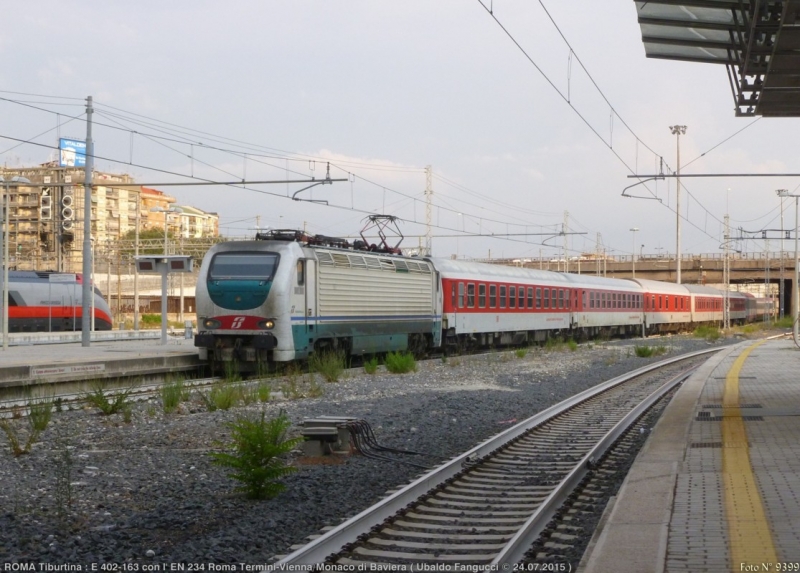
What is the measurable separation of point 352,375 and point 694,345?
82.2 feet

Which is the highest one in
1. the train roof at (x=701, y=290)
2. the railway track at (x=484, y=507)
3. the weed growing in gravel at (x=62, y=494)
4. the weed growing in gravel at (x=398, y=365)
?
the train roof at (x=701, y=290)

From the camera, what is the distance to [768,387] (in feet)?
61.0

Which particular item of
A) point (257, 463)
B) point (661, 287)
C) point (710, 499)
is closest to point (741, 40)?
point (710, 499)

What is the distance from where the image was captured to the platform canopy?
1271 cm

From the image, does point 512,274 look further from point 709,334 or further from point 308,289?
point 709,334

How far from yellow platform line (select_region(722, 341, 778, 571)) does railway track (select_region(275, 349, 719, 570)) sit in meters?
1.24

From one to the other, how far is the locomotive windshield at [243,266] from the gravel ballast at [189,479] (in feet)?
10.9

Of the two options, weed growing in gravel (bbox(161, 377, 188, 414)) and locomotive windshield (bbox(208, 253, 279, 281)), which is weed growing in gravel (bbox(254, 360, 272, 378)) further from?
weed growing in gravel (bbox(161, 377, 188, 414))

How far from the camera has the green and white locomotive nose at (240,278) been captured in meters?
20.5

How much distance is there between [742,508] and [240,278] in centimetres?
1494

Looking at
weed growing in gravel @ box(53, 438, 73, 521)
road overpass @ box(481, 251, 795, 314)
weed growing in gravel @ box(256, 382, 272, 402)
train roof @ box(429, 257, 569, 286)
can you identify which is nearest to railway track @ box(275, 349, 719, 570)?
weed growing in gravel @ box(53, 438, 73, 521)

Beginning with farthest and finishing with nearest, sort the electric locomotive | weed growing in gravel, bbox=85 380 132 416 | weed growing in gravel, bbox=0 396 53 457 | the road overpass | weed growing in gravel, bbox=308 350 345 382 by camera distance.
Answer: the road overpass, the electric locomotive, weed growing in gravel, bbox=308 350 345 382, weed growing in gravel, bbox=85 380 132 416, weed growing in gravel, bbox=0 396 53 457

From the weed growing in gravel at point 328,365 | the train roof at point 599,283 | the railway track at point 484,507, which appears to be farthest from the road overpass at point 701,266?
the railway track at point 484,507

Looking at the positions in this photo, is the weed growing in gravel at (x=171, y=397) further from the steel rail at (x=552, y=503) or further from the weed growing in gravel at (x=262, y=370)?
the steel rail at (x=552, y=503)
